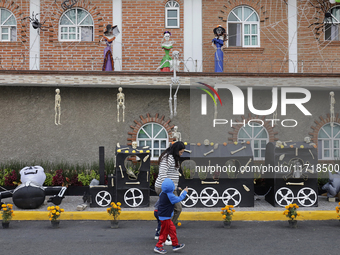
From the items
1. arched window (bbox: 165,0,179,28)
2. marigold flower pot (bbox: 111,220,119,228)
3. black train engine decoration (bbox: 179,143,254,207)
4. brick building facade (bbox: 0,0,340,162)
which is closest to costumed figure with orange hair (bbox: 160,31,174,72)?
brick building facade (bbox: 0,0,340,162)

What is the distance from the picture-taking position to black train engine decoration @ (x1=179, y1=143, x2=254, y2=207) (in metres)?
9.61

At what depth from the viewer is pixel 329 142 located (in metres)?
13.3

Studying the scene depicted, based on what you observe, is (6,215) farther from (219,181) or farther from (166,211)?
(219,181)

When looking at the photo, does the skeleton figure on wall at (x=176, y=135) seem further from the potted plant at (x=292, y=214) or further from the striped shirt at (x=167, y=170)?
the striped shirt at (x=167, y=170)

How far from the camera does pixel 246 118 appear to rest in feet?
43.9

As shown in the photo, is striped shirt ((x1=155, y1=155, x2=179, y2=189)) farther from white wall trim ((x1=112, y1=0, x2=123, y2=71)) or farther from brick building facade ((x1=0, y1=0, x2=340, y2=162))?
white wall trim ((x1=112, y1=0, x2=123, y2=71))

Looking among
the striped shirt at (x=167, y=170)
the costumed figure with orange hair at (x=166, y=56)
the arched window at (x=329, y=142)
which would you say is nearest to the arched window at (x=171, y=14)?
the costumed figure with orange hair at (x=166, y=56)

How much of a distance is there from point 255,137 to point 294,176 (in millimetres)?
3769

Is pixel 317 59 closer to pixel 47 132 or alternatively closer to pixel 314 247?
pixel 314 247

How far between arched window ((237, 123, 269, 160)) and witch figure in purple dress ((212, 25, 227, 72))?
2.27 m

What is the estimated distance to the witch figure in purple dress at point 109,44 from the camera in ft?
40.9

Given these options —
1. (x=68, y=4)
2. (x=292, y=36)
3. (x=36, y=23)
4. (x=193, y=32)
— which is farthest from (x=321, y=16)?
(x=36, y=23)

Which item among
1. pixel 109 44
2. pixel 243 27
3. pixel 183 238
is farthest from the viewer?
pixel 243 27

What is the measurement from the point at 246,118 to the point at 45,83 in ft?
22.0
